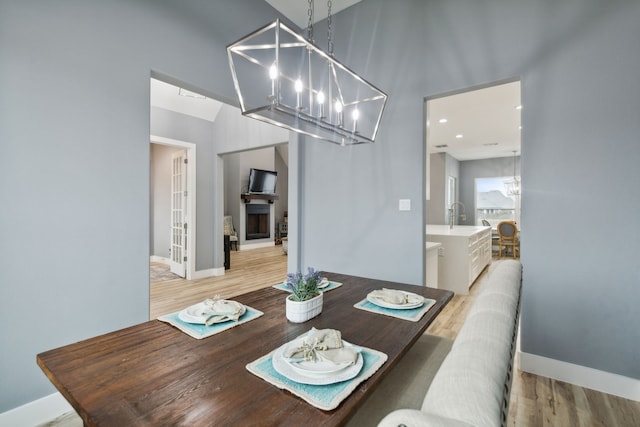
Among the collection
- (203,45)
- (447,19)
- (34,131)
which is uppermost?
(447,19)

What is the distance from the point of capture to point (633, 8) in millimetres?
1796

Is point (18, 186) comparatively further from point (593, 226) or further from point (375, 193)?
point (593, 226)

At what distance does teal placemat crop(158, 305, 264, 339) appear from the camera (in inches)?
44.8

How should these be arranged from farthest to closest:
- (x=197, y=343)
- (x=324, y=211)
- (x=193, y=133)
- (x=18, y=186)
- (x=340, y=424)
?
1. (x=193, y=133)
2. (x=324, y=211)
3. (x=18, y=186)
4. (x=197, y=343)
5. (x=340, y=424)

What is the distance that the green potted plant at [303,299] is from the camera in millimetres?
1248

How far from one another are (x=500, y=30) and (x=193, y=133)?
4408mm

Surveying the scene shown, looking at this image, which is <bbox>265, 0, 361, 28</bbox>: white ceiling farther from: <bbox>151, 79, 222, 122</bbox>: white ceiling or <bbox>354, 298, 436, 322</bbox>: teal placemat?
<bbox>354, 298, 436, 322</bbox>: teal placemat

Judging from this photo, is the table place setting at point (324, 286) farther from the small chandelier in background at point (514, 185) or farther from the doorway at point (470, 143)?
the small chandelier in background at point (514, 185)

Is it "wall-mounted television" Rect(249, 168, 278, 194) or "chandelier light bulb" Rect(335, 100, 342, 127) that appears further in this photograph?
"wall-mounted television" Rect(249, 168, 278, 194)

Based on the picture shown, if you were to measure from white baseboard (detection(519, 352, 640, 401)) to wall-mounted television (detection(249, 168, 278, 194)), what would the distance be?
760cm

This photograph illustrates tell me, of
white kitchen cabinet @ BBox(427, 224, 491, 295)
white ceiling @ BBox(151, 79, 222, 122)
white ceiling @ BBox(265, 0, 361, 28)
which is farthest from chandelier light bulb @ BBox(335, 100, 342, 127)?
white ceiling @ BBox(151, 79, 222, 122)

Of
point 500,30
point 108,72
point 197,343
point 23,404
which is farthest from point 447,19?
point 23,404

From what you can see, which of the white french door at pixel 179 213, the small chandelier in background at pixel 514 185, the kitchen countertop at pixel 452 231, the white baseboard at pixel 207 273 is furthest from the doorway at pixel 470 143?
the white french door at pixel 179 213

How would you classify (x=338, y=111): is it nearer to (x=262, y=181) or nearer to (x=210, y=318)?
(x=210, y=318)
